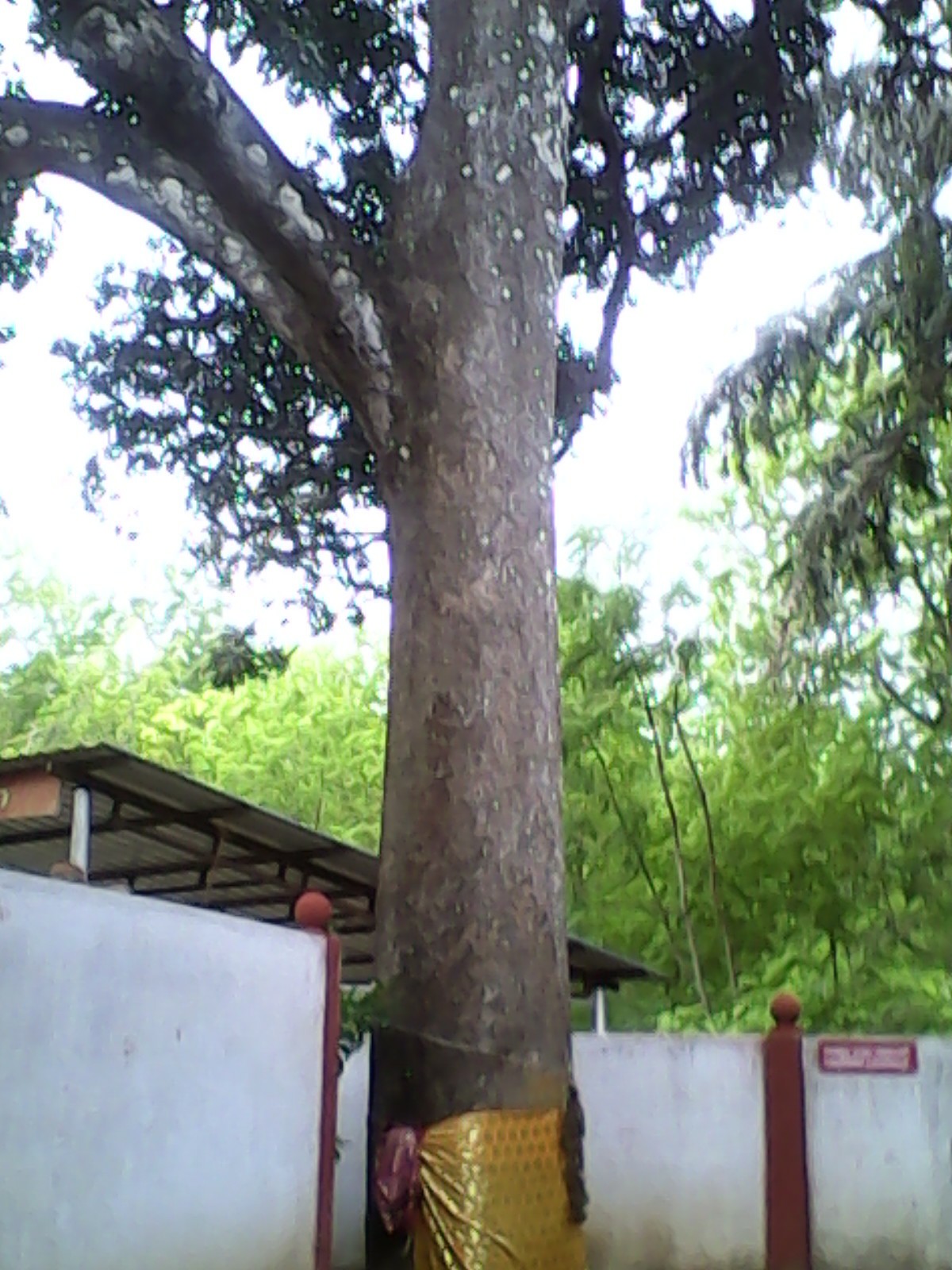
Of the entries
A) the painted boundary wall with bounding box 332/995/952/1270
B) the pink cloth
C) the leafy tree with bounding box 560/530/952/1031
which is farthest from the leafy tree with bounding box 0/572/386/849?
the pink cloth

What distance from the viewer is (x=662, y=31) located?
9781 millimetres

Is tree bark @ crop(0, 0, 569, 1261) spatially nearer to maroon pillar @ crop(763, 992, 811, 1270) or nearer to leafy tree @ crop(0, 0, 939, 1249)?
leafy tree @ crop(0, 0, 939, 1249)

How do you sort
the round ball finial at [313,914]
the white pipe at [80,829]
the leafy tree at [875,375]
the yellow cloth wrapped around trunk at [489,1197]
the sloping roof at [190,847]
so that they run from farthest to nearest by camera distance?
the leafy tree at [875,375], the sloping roof at [190,847], the white pipe at [80,829], the round ball finial at [313,914], the yellow cloth wrapped around trunk at [489,1197]

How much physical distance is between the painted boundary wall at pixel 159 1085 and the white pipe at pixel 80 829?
4.70 ft

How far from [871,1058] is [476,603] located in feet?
12.7

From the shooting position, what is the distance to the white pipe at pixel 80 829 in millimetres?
6793

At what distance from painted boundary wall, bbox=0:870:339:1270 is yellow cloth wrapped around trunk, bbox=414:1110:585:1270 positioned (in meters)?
0.57

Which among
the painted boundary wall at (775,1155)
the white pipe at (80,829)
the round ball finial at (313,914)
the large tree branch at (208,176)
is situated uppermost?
the large tree branch at (208,176)

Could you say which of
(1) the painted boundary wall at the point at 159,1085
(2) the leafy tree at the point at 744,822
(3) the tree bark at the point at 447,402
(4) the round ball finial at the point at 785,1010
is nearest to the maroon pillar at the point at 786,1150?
(4) the round ball finial at the point at 785,1010

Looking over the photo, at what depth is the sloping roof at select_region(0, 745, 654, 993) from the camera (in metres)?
7.30

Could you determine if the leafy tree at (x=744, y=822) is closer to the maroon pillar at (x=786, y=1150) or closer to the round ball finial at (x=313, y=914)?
the maroon pillar at (x=786, y=1150)

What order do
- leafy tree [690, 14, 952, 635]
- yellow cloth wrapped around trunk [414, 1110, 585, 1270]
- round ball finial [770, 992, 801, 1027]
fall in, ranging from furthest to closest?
leafy tree [690, 14, 952, 635] < round ball finial [770, 992, 801, 1027] < yellow cloth wrapped around trunk [414, 1110, 585, 1270]

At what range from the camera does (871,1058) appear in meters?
8.14

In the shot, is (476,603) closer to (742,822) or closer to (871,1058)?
(871,1058)
